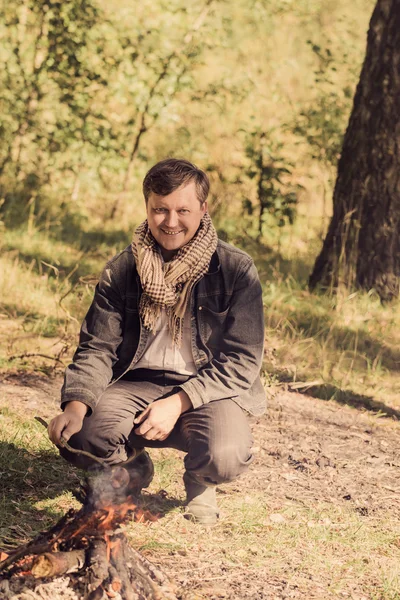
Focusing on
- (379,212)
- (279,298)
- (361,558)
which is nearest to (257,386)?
(361,558)

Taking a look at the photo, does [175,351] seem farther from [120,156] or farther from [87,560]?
[120,156]

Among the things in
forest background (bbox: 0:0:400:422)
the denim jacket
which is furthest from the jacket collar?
forest background (bbox: 0:0:400:422)

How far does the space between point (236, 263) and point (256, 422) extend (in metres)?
1.81

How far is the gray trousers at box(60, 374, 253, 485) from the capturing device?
3426 millimetres

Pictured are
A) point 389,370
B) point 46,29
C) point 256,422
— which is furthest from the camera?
point 46,29

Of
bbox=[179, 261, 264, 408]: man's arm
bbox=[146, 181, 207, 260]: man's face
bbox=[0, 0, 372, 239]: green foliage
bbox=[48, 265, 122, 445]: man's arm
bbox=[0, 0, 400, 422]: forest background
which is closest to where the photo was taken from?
bbox=[48, 265, 122, 445]: man's arm

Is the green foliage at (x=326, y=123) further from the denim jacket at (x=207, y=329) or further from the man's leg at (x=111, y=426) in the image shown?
the man's leg at (x=111, y=426)

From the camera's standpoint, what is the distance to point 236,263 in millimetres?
3611

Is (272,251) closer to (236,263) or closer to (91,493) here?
(236,263)

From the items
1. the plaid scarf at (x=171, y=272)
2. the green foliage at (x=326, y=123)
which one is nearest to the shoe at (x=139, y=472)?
the plaid scarf at (x=171, y=272)

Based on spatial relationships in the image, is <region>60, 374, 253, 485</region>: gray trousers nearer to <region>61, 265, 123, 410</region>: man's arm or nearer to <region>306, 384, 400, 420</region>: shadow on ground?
<region>61, 265, 123, 410</region>: man's arm

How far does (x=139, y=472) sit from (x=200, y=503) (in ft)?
0.99

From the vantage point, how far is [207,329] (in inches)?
144

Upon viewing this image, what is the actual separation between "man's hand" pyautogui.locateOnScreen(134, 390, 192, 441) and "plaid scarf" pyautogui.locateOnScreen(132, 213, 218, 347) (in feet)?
0.96
